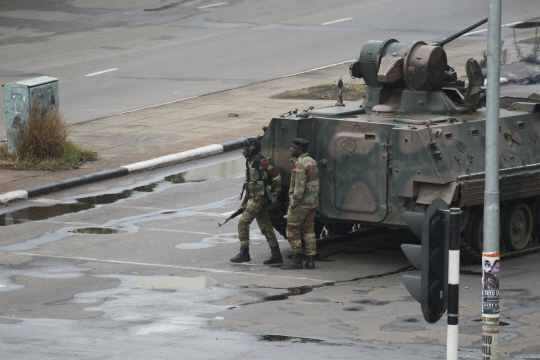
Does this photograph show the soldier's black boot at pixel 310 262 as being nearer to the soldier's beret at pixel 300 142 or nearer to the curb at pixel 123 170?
the soldier's beret at pixel 300 142

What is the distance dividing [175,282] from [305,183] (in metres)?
2.00

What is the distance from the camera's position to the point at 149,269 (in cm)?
1264

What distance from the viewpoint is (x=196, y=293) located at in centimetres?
1153

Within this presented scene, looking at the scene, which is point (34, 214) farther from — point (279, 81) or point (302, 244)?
point (279, 81)

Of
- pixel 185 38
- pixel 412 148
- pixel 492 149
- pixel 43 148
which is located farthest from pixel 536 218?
pixel 185 38

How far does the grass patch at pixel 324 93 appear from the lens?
23.4m

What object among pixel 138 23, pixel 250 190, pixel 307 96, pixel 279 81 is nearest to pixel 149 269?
pixel 250 190

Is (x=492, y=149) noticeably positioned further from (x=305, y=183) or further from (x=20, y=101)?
(x=20, y=101)

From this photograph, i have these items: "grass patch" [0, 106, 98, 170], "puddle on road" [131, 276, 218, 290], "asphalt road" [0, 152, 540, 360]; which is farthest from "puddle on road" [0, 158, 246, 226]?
"puddle on road" [131, 276, 218, 290]

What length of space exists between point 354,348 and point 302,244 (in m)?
4.13

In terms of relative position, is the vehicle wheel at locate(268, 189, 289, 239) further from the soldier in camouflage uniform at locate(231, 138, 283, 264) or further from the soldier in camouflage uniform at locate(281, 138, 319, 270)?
the soldier in camouflage uniform at locate(281, 138, 319, 270)

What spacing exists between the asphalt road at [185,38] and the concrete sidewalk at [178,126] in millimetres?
808

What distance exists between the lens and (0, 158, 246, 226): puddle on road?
609 inches

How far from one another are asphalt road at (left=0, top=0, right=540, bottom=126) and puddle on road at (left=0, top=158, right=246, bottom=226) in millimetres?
4848
